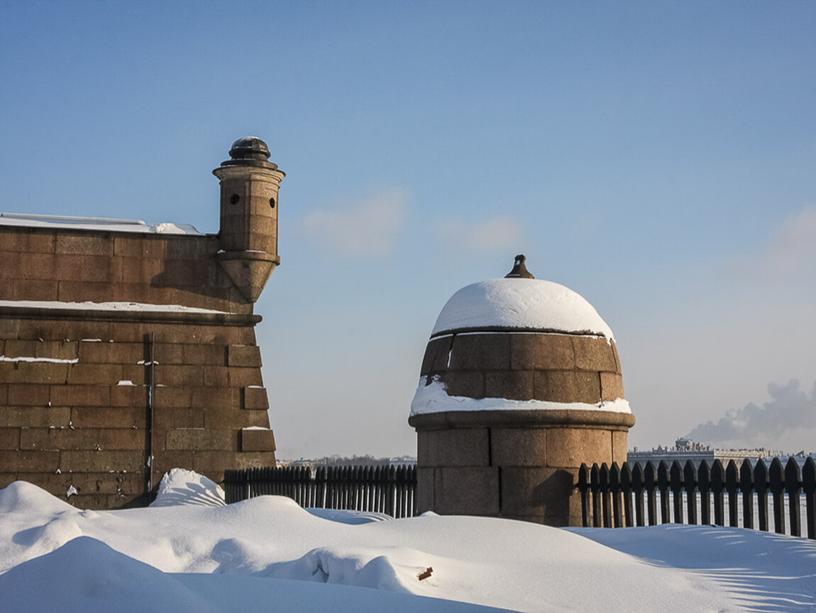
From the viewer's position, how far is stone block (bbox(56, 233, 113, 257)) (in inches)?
749

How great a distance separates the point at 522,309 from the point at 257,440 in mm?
9453

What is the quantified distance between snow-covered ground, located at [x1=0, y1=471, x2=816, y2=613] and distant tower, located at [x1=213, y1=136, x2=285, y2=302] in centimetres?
1055

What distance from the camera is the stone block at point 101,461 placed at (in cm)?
1817

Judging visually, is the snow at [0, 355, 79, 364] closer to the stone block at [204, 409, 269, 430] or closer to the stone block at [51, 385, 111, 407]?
the stone block at [51, 385, 111, 407]

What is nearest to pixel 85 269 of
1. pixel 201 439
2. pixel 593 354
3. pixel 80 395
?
pixel 80 395

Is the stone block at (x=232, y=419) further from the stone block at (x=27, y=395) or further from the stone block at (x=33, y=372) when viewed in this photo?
the stone block at (x=27, y=395)

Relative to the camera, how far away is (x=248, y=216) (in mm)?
19422

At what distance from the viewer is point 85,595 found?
14.9 ft

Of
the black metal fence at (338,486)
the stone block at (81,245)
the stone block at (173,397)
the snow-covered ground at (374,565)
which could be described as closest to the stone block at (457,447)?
the black metal fence at (338,486)

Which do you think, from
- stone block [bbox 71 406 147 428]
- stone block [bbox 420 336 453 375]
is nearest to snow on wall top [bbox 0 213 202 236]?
stone block [bbox 71 406 147 428]

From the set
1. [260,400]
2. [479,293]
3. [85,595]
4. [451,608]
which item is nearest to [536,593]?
[451,608]

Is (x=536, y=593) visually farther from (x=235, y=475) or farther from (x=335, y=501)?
(x=235, y=475)

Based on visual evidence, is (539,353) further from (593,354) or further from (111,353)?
(111,353)

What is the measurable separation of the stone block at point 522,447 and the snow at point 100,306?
10.0 metres
